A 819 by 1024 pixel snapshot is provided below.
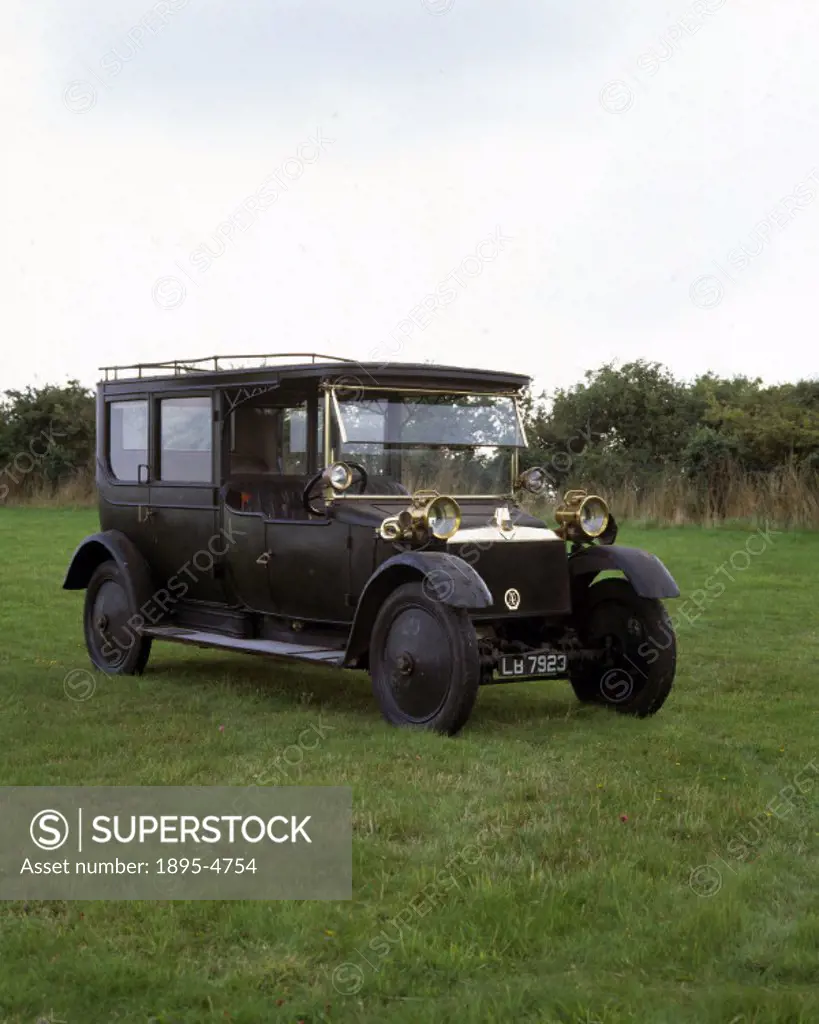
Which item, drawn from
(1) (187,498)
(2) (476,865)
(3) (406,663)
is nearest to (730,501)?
(1) (187,498)

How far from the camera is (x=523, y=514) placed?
1023 cm

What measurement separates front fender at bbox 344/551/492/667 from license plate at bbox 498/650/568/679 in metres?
0.50

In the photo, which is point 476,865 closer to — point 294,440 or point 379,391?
point 379,391

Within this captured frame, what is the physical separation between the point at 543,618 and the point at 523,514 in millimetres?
832

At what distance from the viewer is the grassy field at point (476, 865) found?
4.78m

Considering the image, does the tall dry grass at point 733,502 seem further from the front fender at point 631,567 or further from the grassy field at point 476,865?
the front fender at point 631,567

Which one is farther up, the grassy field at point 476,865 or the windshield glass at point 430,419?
the windshield glass at point 430,419

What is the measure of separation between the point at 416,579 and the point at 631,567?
1.48 m

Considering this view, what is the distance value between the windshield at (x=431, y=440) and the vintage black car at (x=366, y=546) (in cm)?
1

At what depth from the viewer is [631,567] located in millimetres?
9477

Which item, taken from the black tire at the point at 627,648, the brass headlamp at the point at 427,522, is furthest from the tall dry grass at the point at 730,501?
the brass headlamp at the point at 427,522

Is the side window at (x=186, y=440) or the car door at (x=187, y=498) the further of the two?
the side window at (x=186, y=440)

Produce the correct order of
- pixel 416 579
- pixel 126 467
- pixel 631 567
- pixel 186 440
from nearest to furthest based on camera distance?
pixel 416 579 < pixel 631 567 < pixel 186 440 < pixel 126 467

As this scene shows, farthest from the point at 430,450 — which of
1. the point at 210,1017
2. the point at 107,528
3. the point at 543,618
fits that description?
the point at 210,1017
